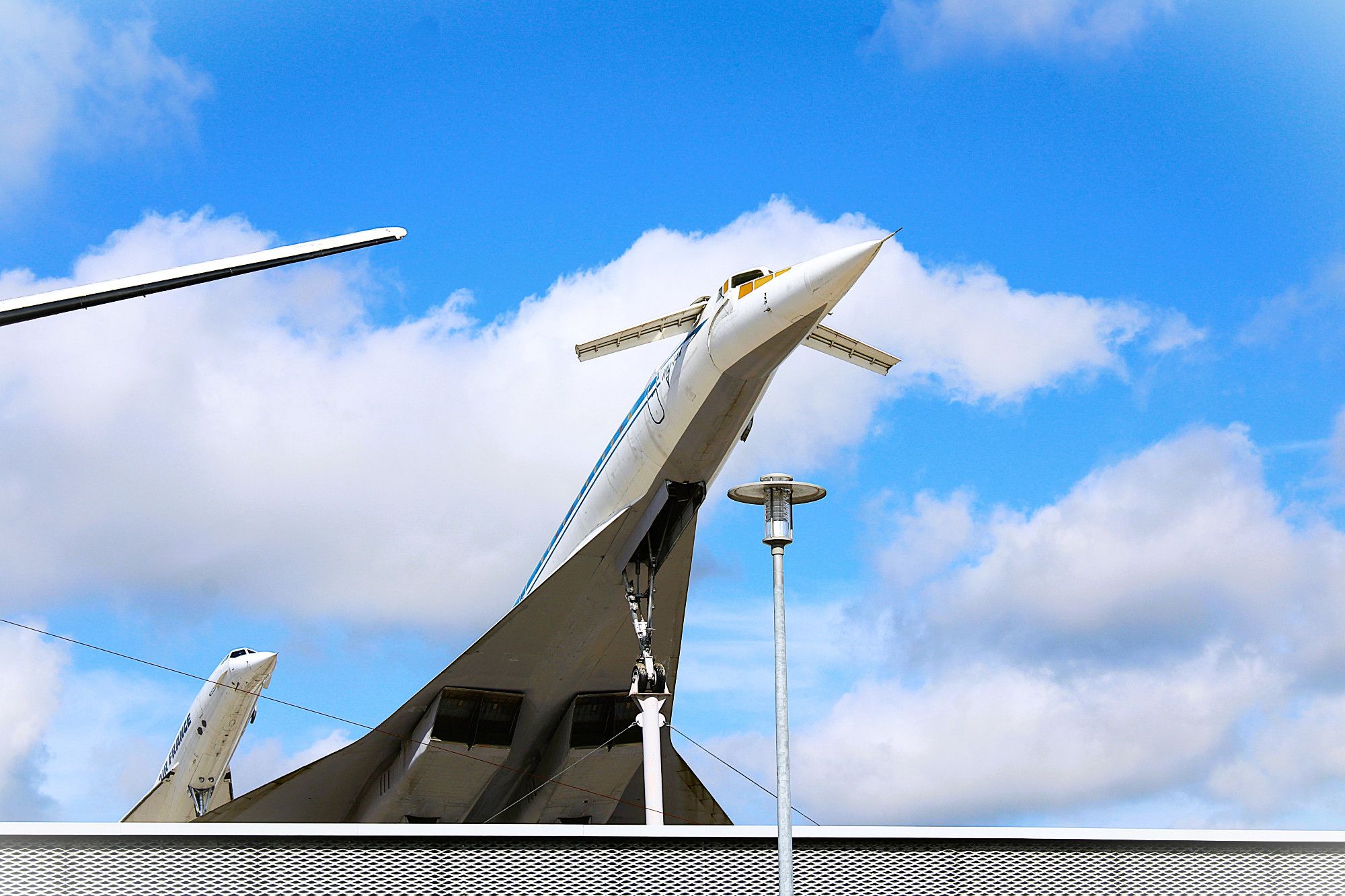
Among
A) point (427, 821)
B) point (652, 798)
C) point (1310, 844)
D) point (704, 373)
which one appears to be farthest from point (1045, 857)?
point (427, 821)

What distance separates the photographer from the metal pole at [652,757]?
13.7m

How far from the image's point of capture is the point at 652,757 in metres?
14.8

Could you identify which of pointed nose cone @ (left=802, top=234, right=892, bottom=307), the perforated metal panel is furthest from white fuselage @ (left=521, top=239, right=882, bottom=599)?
the perforated metal panel

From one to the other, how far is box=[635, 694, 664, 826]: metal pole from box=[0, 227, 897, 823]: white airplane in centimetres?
3

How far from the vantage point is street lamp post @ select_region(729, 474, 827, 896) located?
837 centimetres

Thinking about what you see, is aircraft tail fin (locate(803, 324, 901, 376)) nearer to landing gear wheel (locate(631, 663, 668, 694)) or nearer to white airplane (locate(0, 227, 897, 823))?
white airplane (locate(0, 227, 897, 823))

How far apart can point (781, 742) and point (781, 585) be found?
3.76ft

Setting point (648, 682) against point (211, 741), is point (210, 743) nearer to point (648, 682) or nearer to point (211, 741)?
point (211, 741)

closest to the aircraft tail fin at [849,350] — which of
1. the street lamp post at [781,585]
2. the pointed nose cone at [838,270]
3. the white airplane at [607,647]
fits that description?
the white airplane at [607,647]

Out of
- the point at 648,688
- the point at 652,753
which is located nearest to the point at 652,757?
the point at 652,753

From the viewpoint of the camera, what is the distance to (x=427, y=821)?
2048cm

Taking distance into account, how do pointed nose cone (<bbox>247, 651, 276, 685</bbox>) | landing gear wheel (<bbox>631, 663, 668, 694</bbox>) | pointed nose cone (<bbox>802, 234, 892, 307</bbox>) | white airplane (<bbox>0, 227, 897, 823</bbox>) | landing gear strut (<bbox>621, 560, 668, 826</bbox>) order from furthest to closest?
pointed nose cone (<bbox>247, 651, 276, 685</bbox>)
landing gear wheel (<bbox>631, 663, 668, 694</bbox>)
white airplane (<bbox>0, 227, 897, 823</bbox>)
landing gear strut (<bbox>621, 560, 668, 826</bbox>)
pointed nose cone (<bbox>802, 234, 892, 307</bbox>)

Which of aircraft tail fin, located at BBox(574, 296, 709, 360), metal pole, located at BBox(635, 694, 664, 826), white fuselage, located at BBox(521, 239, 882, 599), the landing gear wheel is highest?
aircraft tail fin, located at BBox(574, 296, 709, 360)

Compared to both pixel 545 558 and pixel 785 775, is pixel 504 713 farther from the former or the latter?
pixel 785 775
